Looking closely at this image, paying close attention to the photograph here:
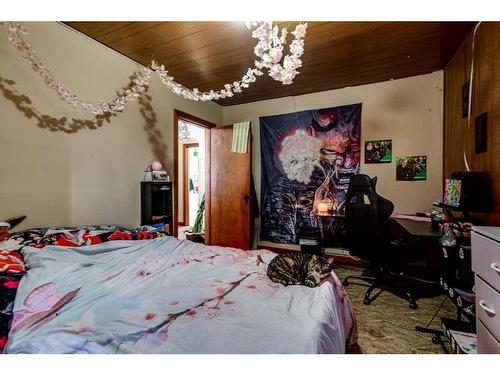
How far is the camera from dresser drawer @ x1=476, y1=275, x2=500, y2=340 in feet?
3.24

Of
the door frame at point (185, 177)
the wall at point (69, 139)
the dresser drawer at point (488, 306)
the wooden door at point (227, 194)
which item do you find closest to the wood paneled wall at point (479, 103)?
the dresser drawer at point (488, 306)

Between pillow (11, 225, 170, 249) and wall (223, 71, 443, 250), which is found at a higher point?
wall (223, 71, 443, 250)

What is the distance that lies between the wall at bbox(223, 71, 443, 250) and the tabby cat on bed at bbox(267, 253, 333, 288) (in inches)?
87.9

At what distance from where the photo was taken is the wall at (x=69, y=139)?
1724 millimetres

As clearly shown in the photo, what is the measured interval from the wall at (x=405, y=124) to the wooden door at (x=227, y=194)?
1.58 metres

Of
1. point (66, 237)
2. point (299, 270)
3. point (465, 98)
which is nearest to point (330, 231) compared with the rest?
point (465, 98)

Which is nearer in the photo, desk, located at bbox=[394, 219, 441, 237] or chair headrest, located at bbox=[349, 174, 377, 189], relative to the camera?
desk, located at bbox=[394, 219, 441, 237]

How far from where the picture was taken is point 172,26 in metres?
2.05

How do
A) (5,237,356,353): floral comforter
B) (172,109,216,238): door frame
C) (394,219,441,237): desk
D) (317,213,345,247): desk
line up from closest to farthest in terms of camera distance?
(5,237,356,353): floral comforter
(394,219,441,237): desk
(172,109,216,238): door frame
(317,213,345,247): desk

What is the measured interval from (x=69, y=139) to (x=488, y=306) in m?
2.95

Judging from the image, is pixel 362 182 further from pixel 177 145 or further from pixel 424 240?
pixel 177 145

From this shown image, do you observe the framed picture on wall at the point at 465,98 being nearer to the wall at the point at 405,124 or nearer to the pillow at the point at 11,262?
the wall at the point at 405,124

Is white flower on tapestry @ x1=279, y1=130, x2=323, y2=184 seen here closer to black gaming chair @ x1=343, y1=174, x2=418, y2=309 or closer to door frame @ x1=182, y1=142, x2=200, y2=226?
black gaming chair @ x1=343, y1=174, x2=418, y2=309

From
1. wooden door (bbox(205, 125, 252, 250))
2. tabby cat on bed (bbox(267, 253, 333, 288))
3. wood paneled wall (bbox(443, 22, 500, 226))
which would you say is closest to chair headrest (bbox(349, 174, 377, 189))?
wood paneled wall (bbox(443, 22, 500, 226))
